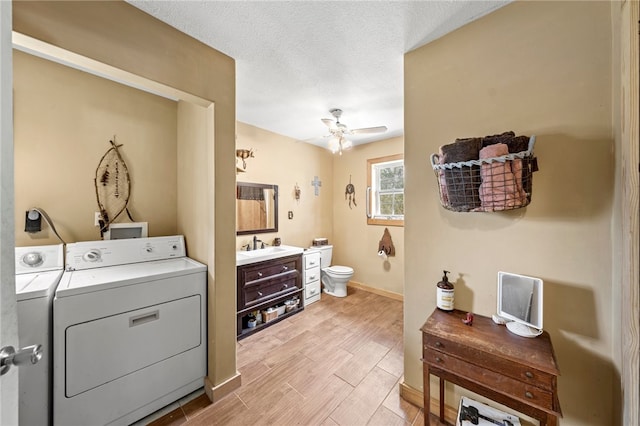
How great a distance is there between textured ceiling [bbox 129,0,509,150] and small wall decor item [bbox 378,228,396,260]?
1.96 m

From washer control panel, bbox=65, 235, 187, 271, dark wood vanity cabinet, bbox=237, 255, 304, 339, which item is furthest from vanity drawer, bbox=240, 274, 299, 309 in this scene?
washer control panel, bbox=65, 235, 187, 271

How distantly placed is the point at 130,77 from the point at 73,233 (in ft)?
4.56

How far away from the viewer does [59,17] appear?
114 centimetres

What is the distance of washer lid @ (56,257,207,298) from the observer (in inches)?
52.1

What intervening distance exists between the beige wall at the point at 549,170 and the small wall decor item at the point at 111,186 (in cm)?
259

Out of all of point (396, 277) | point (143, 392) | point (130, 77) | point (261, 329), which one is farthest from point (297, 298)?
point (130, 77)

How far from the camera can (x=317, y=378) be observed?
189cm

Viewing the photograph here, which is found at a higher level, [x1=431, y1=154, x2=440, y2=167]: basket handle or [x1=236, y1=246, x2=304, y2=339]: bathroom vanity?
[x1=431, y1=154, x2=440, y2=167]: basket handle

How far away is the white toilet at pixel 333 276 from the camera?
11.8 feet

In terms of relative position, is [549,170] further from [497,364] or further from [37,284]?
[37,284]

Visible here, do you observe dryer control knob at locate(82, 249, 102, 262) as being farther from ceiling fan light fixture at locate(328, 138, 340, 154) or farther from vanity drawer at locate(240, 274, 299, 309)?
ceiling fan light fixture at locate(328, 138, 340, 154)

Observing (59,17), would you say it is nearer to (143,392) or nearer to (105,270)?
(105,270)

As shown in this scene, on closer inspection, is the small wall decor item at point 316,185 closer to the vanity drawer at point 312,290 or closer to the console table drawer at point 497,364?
the vanity drawer at point 312,290

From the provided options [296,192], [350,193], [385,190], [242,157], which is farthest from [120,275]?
[385,190]
